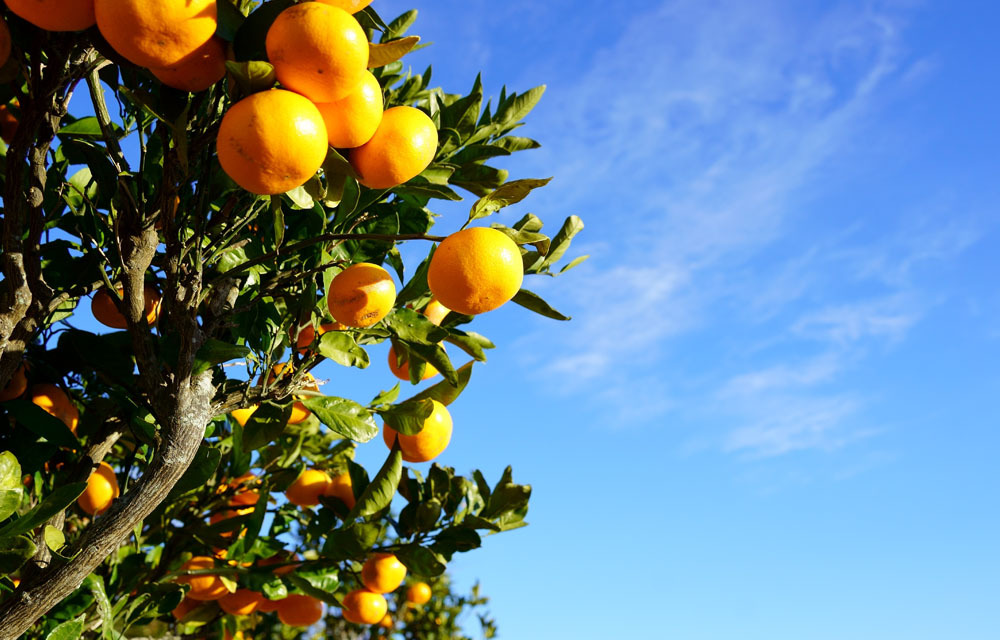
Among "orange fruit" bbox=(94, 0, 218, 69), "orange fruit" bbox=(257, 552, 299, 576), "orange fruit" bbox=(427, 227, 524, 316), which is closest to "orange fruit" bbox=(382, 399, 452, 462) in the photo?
"orange fruit" bbox=(257, 552, 299, 576)

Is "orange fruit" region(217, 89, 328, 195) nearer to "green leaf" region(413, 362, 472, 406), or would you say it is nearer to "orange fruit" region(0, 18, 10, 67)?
"orange fruit" region(0, 18, 10, 67)

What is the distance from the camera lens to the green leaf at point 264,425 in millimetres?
1974

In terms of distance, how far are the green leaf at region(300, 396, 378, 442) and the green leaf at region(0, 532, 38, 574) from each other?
605 millimetres

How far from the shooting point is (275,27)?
4.03 ft

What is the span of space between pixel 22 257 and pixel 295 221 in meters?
0.63

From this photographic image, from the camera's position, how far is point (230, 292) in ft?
6.29

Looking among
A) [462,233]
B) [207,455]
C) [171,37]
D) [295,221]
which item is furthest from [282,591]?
[171,37]

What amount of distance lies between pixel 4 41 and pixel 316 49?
75 cm

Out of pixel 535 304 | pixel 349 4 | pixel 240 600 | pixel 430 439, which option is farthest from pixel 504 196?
pixel 240 600

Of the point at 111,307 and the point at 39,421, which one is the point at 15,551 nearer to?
the point at 39,421

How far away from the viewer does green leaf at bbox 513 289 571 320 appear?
5.53 feet

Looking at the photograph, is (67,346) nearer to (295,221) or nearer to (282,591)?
(295,221)

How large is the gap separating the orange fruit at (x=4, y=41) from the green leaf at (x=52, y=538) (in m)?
0.96

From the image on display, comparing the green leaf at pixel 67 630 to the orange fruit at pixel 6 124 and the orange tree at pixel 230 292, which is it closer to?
the orange tree at pixel 230 292
